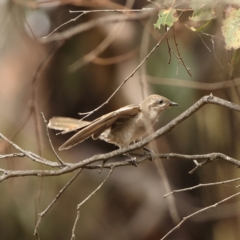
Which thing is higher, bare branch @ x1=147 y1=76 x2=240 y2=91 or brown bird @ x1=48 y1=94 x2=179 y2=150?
bare branch @ x1=147 y1=76 x2=240 y2=91

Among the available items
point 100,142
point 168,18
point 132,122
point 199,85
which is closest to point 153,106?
point 132,122

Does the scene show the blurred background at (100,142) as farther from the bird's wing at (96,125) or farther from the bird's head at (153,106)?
the bird's wing at (96,125)

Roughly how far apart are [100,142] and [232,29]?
9.25ft

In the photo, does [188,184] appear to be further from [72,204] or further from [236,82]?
[236,82]

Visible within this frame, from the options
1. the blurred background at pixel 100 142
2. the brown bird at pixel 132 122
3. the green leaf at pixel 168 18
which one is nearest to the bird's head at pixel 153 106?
the brown bird at pixel 132 122

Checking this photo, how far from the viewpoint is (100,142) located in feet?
12.3

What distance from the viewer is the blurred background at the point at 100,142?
285cm

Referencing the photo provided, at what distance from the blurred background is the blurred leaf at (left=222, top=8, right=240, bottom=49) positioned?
5.55 feet

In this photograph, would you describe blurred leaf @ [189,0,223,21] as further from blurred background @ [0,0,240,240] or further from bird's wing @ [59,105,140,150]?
blurred background @ [0,0,240,240]

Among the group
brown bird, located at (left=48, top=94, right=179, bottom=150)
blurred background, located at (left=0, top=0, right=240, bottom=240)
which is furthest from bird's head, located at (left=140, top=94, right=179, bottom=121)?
blurred background, located at (left=0, top=0, right=240, bottom=240)

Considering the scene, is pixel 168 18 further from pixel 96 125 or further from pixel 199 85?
pixel 199 85

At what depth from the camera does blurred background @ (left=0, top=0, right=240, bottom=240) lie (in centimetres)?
285

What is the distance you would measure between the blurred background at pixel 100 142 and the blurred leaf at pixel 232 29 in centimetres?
169

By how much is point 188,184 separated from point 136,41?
129 cm
